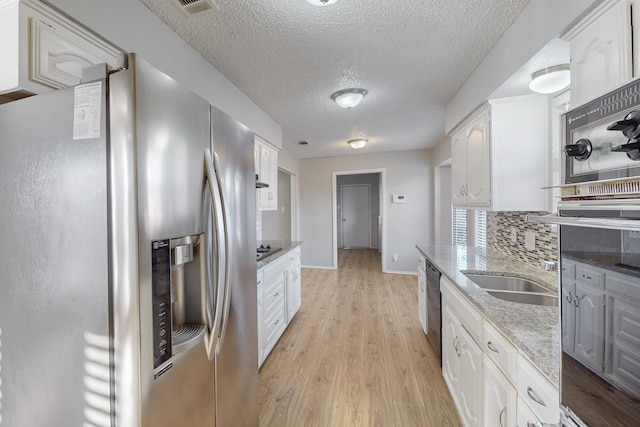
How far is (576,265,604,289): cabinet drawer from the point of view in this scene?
0.55 m

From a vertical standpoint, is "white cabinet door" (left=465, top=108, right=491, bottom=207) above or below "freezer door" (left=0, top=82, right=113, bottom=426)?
above

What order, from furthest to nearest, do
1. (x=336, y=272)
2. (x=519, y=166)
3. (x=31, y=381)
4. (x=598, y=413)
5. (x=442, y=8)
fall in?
(x=336, y=272)
(x=519, y=166)
(x=442, y=8)
(x=31, y=381)
(x=598, y=413)

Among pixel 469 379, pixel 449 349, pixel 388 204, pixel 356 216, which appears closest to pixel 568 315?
pixel 469 379

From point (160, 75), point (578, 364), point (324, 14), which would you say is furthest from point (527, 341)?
point (324, 14)

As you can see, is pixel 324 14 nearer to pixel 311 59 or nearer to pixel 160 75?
pixel 311 59

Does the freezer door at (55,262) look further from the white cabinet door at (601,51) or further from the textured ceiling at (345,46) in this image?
the white cabinet door at (601,51)

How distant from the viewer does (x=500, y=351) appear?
1054 mm

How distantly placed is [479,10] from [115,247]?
2056mm

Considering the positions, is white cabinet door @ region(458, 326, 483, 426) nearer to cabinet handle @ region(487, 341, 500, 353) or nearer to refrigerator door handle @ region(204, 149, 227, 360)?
cabinet handle @ region(487, 341, 500, 353)

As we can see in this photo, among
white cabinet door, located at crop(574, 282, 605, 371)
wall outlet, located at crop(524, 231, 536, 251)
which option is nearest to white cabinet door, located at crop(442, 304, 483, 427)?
white cabinet door, located at crop(574, 282, 605, 371)

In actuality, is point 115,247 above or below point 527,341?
above

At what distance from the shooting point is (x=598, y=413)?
56 centimetres

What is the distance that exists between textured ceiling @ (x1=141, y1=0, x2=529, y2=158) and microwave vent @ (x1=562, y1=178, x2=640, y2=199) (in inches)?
48.8

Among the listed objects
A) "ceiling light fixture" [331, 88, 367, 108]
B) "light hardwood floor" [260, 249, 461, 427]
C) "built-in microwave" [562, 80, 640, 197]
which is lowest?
"light hardwood floor" [260, 249, 461, 427]
